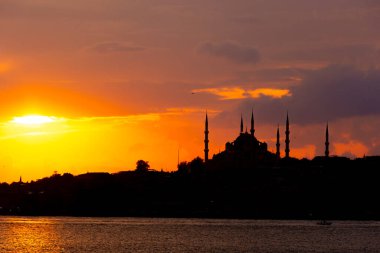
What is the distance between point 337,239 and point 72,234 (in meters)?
38.5

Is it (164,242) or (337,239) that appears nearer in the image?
(164,242)

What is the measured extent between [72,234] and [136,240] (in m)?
20.3

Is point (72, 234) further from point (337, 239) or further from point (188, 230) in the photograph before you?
point (337, 239)

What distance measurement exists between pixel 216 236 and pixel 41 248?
116 feet

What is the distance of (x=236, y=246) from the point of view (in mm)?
131875

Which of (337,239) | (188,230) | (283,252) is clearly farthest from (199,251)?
(188,230)

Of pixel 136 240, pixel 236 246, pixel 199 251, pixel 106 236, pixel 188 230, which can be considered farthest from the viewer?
pixel 188 230

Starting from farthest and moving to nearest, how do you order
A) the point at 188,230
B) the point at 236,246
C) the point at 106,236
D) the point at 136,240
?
the point at 188,230 → the point at 106,236 → the point at 136,240 → the point at 236,246

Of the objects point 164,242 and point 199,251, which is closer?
point 199,251

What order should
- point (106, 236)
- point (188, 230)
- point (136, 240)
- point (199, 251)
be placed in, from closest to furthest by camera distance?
point (199, 251) < point (136, 240) < point (106, 236) < point (188, 230)

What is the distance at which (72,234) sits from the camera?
525 ft

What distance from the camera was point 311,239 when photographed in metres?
151

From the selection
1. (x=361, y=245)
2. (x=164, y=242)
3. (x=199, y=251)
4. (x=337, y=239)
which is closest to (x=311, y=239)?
(x=337, y=239)

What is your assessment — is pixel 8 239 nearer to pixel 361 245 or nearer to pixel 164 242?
pixel 164 242
